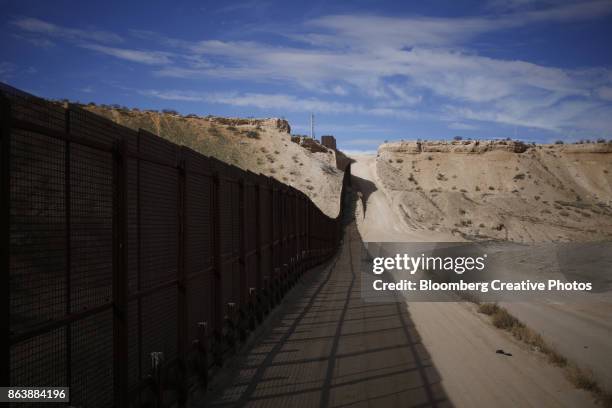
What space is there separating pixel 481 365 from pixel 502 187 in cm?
7940

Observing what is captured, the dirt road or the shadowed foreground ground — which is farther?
the dirt road

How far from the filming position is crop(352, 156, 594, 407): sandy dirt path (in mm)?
7957

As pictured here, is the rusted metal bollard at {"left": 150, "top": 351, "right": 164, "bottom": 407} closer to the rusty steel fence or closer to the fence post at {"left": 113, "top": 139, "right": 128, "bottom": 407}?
the rusty steel fence

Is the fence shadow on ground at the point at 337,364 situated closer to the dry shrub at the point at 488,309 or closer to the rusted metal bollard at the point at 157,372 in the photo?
→ the rusted metal bollard at the point at 157,372

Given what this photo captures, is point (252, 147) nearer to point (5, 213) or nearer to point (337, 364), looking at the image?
point (337, 364)

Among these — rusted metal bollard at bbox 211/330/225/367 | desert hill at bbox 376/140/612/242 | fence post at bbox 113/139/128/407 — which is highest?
desert hill at bbox 376/140/612/242

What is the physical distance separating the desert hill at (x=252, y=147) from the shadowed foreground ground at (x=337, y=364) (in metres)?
42.5

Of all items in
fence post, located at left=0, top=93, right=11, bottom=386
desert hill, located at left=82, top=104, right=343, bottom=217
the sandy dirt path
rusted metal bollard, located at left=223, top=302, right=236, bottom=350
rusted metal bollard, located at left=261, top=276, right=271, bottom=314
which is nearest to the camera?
fence post, located at left=0, top=93, right=11, bottom=386

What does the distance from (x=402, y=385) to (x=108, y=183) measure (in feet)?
16.4

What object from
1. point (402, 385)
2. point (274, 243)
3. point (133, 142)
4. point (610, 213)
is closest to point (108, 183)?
point (133, 142)

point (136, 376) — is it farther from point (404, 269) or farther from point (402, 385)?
point (404, 269)

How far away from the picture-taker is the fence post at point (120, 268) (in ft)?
16.2

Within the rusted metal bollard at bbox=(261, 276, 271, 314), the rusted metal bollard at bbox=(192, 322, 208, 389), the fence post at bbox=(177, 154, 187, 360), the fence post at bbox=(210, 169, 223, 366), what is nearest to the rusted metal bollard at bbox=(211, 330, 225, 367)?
the fence post at bbox=(210, 169, 223, 366)

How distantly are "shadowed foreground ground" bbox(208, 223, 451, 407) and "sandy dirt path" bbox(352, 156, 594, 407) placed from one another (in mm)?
288
